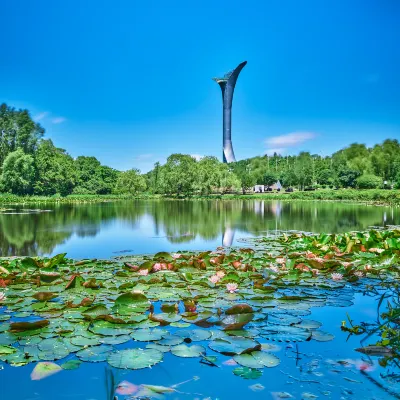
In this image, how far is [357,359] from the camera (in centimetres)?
233

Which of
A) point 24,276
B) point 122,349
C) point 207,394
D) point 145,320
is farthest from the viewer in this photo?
point 24,276

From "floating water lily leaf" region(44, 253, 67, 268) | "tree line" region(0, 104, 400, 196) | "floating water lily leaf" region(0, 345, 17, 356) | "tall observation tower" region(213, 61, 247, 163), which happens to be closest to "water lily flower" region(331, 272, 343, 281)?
"floating water lily leaf" region(0, 345, 17, 356)

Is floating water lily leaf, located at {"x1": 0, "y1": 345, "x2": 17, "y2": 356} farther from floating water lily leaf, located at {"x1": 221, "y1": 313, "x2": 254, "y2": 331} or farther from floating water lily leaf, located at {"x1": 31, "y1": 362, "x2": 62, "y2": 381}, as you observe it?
floating water lily leaf, located at {"x1": 221, "y1": 313, "x2": 254, "y2": 331}

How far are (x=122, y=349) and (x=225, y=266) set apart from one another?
2.77 metres

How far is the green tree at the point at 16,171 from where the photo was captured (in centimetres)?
3612

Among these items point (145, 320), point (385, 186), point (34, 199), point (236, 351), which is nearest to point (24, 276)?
point (145, 320)

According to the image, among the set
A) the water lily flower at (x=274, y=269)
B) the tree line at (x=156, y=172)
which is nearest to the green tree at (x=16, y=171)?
the tree line at (x=156, y=172)

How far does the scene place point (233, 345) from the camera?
97.5 inches

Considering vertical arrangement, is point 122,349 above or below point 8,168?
below

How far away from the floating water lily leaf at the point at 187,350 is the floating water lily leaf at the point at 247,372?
1.02 ft

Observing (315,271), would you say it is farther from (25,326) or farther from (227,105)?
(227,105)

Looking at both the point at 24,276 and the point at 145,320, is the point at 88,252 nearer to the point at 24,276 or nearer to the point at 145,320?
the point at 24,276

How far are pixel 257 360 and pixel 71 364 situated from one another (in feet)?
3.56

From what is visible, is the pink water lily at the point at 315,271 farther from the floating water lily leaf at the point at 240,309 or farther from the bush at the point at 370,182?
the bush at the point at 370,182
